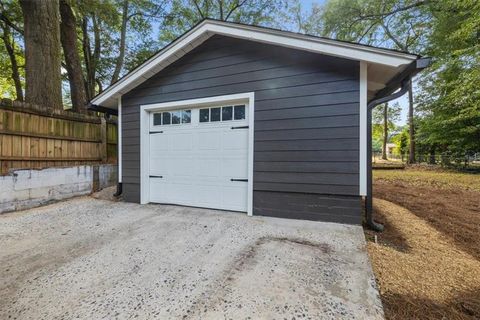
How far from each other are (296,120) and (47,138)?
4882 millimetres

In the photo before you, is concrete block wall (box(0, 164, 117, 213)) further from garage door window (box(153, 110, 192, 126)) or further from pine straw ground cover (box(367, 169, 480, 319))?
pine straw ground cover (box(367, 169, 480, 319))

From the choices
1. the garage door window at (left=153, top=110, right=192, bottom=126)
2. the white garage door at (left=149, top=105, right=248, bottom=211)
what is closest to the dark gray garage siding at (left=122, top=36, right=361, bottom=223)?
A: the white garage door at (left=149, top=105, right=248, bottom=211)

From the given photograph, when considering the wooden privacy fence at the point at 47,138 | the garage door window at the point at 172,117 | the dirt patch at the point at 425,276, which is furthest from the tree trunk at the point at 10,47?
the dirt patch at the point at 425,276

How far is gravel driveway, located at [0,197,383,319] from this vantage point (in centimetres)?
150

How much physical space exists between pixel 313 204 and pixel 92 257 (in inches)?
115

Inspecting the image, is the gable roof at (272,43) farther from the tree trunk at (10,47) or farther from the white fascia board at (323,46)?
the tree trunk at (10,47)

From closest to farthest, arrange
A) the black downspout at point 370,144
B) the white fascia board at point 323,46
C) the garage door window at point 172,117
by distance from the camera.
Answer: the white fascia board at point 323,46 < the black downspout at point 370,144 < the garage door window at point 172,117

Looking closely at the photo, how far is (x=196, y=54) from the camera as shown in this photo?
4.09 meters

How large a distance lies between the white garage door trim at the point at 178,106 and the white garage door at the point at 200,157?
0.32 ft

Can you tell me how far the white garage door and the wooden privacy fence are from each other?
193 centimetres

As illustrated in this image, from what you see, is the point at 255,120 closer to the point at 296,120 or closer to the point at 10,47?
the point at 296,120

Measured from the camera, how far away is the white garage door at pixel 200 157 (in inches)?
153

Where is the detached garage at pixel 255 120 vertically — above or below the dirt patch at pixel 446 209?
above

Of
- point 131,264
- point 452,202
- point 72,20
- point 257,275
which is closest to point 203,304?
point 257,275
